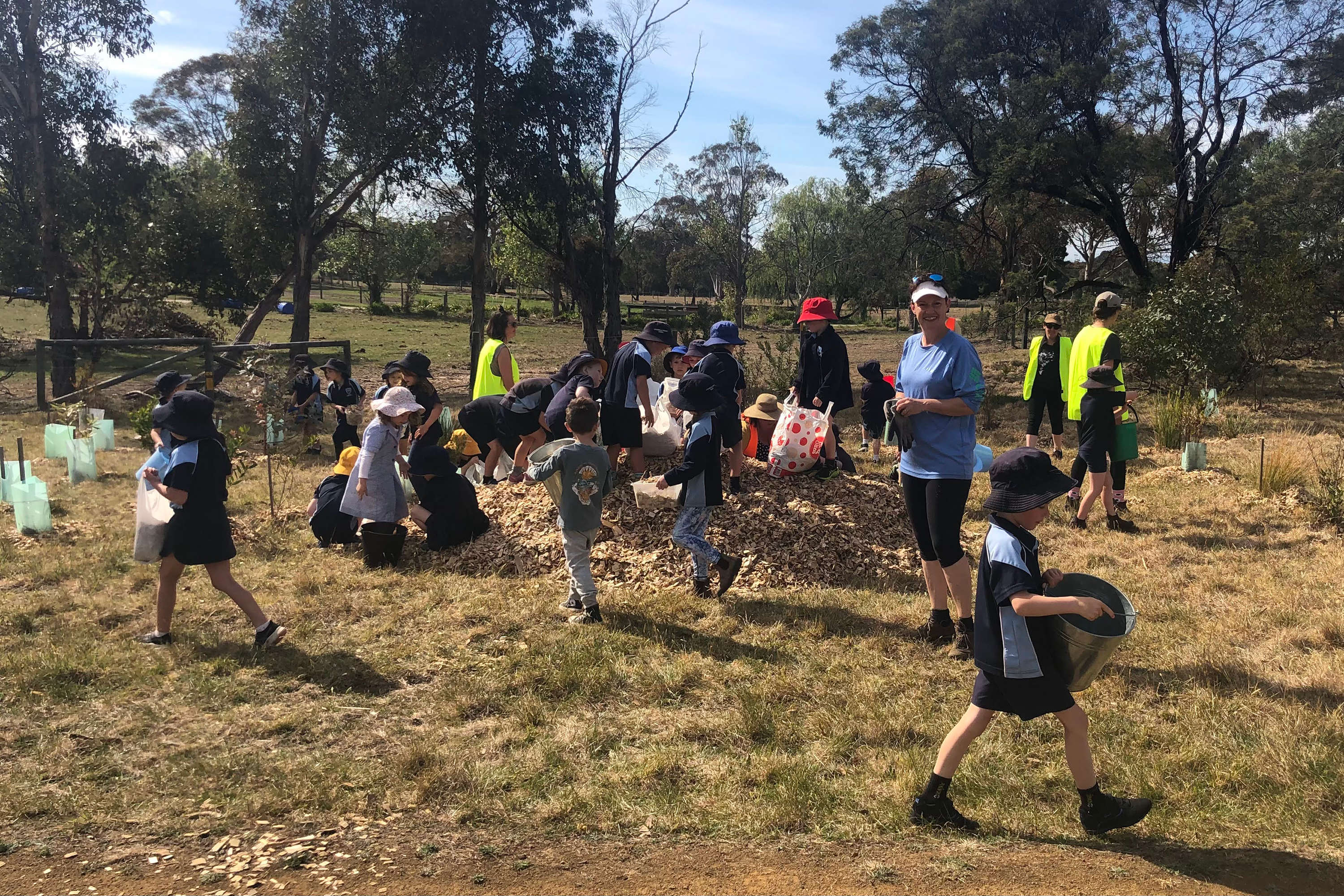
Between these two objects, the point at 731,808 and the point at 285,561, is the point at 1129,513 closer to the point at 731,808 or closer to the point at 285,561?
the point at 731,808

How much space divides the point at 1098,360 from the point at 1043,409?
3.29 meters

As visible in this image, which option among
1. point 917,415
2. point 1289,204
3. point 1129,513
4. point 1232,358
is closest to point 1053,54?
point 1289,204

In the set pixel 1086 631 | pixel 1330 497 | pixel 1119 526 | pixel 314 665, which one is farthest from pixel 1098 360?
pixel 314 665

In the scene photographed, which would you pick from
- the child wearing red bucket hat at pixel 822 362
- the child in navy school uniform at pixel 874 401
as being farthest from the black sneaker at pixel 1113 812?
the child in navy school uniform at pixel 874 401

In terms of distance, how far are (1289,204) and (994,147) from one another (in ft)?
25.2

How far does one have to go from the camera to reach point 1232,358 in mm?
14875

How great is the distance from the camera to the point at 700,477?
6.00 m

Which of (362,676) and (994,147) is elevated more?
(994,147)

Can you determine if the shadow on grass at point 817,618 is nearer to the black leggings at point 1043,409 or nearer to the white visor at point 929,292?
the white visor at point 929,292

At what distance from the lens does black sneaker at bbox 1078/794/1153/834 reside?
331 cm

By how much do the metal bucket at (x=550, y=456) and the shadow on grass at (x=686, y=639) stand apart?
0.87 meters

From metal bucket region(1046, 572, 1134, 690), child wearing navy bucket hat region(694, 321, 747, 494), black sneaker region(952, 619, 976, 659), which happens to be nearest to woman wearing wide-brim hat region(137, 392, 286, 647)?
child wearing navy bucket hat region(694, 321, 747, 494)

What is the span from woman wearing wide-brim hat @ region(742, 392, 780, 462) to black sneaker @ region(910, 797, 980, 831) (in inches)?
185

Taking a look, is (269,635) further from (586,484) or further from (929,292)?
(929,292)
